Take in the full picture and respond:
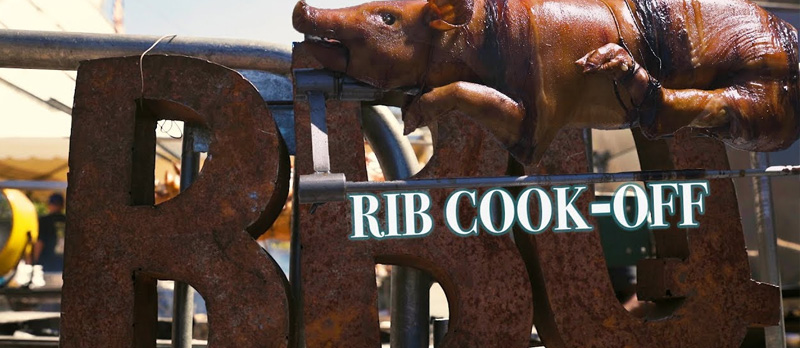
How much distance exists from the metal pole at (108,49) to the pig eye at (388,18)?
1507 mm

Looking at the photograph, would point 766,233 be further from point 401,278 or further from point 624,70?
point 624,70

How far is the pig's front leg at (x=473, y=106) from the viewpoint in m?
2.46

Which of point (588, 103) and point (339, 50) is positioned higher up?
point (339, 50)

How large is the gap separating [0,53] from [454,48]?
2.43 meters

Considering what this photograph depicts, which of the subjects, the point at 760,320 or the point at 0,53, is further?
the point at 0,53

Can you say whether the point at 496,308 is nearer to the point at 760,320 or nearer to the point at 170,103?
the point at 760,320

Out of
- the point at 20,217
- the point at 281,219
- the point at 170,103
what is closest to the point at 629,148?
the point at 281,219

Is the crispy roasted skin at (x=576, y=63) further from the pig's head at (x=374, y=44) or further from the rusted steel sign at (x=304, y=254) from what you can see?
the rusted steel sign at (x=304, y=254)

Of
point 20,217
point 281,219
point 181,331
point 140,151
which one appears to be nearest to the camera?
point 140,151

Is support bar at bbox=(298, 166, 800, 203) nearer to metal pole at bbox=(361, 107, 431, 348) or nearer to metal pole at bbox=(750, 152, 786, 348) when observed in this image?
metal pole at bbox=(361, 107, 431, 348)

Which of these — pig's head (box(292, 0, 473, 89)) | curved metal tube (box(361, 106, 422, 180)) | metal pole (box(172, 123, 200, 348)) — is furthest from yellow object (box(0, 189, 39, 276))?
pig's head (box(292, 0, 473, 89))

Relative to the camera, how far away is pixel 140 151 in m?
3.43

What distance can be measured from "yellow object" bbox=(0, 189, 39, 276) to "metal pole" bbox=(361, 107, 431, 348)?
15.2 feet

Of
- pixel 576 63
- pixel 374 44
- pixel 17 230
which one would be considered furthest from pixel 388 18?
pixel 17 230
